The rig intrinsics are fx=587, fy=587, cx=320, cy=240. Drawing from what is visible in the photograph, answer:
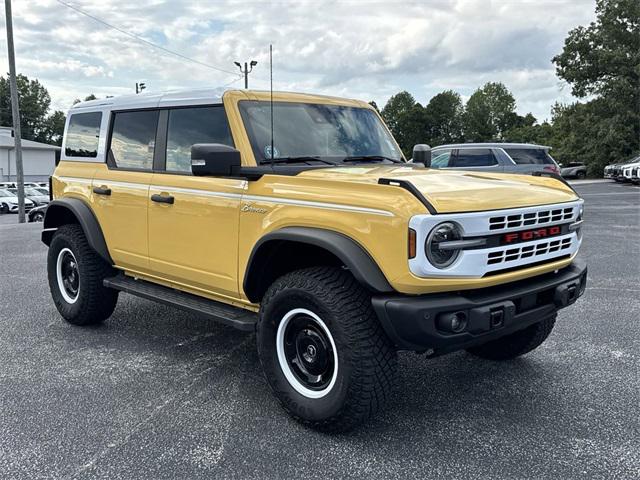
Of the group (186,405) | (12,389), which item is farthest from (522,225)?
(12,389)

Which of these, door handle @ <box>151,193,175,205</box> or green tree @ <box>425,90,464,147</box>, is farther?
green tree @ <box>425,90,464,147</box>

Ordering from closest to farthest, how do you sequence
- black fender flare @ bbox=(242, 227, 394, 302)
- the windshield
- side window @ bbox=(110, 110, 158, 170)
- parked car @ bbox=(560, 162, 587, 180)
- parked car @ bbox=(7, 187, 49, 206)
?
black fender flare @ bbox=(242, 227, 394, 302), the windshield, side window @ bbox=(110, 110, 158, 170), parked car @ bbox=(7, 187, 49, 206), parked car @ bbox=(560, 162, 587, 180)

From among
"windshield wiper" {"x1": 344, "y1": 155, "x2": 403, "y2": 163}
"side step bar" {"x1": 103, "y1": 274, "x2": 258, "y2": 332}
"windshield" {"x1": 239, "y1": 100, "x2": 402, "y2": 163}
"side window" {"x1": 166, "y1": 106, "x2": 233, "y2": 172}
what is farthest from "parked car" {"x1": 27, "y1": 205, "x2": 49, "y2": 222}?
"windshield wiper" {"x1": 344, "y1": 155, "x2": 403, "y2": 163}

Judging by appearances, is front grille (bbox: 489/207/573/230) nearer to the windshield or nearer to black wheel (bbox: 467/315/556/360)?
black wheel (bbox: 467/315/556/360)

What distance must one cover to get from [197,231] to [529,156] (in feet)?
39.7

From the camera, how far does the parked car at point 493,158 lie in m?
13.9

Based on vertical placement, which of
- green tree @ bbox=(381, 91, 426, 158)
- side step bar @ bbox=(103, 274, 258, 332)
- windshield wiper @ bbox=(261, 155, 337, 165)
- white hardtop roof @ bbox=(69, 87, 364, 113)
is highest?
green tree @ bbox=(381, 91, 426, 158)

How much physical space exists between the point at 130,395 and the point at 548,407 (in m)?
2.62

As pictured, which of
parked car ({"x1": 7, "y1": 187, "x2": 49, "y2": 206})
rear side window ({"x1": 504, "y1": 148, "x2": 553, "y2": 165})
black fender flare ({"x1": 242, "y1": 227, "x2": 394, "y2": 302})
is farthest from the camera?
parked car ({"x1": 7, "y1": 187, "x2": 49, "y2": 206})

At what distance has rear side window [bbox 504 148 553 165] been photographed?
14.1 metres

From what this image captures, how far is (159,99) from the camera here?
4574 millimetres

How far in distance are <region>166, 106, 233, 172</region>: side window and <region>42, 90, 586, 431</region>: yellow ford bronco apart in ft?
0.04

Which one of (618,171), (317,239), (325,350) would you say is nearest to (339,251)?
(317,239)

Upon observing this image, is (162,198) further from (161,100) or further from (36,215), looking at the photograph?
(36,215)
